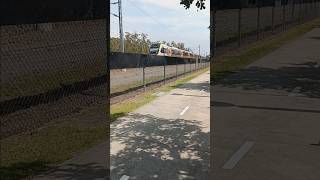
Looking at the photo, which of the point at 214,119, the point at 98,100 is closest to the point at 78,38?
the point at 98,100

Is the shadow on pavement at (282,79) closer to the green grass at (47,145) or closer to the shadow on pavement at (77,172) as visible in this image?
the green grass at (47,145)

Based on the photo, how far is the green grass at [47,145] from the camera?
9.30m

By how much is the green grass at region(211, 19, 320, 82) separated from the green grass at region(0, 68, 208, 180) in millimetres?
7176

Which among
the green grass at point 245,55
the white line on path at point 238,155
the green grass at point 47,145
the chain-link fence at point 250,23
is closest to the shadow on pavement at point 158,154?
the white line on path at point 238,155

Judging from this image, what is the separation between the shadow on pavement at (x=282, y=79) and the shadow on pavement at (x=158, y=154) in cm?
517

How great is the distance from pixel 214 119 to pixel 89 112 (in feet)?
12.4

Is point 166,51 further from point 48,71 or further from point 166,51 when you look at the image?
point 48,71

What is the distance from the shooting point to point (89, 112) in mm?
14227

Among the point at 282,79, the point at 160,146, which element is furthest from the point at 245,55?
the point at 160,146

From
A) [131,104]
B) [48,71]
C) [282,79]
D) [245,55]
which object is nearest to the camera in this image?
[48,71]

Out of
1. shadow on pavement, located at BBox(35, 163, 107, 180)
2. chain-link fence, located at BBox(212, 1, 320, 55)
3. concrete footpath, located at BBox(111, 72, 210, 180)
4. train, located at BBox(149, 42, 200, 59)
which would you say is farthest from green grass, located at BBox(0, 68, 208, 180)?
train, located at BBox(149, 42, 200, 59)

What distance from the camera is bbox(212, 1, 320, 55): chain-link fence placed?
75.1ft

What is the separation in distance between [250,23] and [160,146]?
1682cm

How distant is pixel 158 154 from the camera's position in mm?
10234
